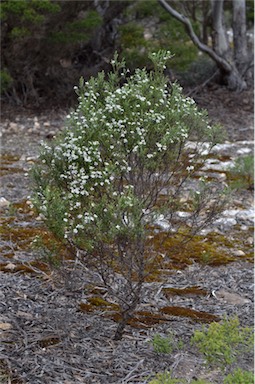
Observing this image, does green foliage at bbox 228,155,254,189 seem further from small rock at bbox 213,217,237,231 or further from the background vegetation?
the background vegetation

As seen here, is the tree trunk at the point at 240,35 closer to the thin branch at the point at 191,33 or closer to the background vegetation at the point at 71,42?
the thin branch at the point at 191,33

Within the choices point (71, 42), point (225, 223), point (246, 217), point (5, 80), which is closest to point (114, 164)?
point (225, 223)

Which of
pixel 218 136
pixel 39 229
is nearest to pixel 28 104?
pixel 39 229

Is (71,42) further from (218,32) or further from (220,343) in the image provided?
(220,343)

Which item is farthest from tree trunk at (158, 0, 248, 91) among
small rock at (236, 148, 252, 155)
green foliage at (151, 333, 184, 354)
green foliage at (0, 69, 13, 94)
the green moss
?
green foliage at (151, 333, 184, 354)

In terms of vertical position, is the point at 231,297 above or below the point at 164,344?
below

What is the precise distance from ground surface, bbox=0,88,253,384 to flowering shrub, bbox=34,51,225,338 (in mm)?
163

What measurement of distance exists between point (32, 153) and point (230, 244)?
282 centimetres

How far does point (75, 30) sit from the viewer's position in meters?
8.05

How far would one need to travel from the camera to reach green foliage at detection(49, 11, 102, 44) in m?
7.93

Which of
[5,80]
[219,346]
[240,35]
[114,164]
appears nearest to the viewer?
[219,346]

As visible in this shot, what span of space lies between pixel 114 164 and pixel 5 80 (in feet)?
17.8

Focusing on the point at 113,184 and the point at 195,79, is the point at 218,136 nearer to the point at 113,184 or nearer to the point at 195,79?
the point at 113,184

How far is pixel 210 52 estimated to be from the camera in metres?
8.84
